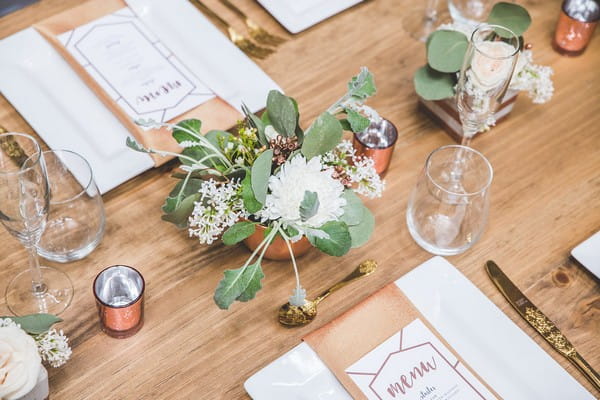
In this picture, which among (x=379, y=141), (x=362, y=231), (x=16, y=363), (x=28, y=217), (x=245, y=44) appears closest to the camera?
(x=16, y=363)

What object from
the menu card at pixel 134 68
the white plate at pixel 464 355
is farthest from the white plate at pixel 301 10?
the white plate at pixel 464 355

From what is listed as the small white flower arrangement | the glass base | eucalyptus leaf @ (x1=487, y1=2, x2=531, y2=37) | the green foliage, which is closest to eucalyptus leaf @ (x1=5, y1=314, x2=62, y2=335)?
the small white flower arrangement

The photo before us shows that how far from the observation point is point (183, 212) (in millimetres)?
966

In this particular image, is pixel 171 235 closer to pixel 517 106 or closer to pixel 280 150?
pixel 280 150

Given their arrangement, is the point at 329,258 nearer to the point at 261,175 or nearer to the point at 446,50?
the point at 261,175

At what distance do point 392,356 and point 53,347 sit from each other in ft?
1.43

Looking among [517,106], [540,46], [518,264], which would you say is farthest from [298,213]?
[540,46]

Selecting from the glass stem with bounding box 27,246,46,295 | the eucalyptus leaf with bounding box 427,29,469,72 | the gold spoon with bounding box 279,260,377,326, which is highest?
the eucalyptus leaf with bounding box 427,29,469,72

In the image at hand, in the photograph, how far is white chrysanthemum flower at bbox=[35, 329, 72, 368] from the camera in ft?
2.82

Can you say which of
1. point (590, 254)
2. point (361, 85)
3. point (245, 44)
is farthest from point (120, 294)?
point (590, 254)

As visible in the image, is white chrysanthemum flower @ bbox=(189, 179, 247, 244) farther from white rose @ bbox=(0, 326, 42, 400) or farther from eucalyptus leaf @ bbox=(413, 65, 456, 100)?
eucalyptus leaf @ bbox=(413, 65, 456, 100)

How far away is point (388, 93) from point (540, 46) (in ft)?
1.14

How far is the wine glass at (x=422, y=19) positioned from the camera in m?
1.39

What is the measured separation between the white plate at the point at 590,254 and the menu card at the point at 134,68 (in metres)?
0.65
